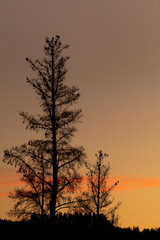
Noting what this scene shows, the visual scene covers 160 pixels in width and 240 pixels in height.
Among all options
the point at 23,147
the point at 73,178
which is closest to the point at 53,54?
the point at 23,147

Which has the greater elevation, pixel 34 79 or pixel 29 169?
pixel 34 79

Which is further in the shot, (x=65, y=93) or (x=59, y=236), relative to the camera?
(x=65, y=93)

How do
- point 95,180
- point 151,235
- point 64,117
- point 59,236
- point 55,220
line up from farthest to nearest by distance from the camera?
point 95,180, point 64,117, point 55,220, point 151,235, point 59,236

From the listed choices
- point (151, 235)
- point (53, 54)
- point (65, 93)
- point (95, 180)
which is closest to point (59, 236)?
point (151, 235)

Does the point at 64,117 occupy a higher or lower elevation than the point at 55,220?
higher

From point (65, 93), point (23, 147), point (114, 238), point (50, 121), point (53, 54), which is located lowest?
point (114, 238)

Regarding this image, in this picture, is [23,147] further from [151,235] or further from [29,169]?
[151,235]

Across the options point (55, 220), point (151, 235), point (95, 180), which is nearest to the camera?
point (151, 235)

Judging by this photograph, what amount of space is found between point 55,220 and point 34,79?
8.25 metres

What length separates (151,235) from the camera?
19.9 meters

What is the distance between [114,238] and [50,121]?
7772mm

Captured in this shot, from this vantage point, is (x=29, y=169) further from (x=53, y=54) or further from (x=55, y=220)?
(x=53, y=54)

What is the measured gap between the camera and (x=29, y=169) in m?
22.9

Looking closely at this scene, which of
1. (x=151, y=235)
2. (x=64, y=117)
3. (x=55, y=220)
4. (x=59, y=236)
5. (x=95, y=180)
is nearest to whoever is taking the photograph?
(x=59, y=236)
